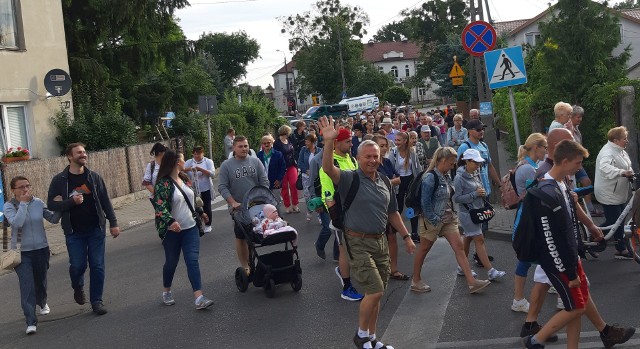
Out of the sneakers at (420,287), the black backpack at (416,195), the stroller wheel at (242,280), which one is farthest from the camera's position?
the stroller wheel at (242,280)

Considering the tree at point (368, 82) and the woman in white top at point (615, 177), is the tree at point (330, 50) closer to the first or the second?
the tree at point (368, 82)

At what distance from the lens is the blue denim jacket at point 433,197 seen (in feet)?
26.2

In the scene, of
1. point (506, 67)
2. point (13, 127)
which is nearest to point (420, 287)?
point (506, 67)

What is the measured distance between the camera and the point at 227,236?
13.2 metres

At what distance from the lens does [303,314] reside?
769 cm

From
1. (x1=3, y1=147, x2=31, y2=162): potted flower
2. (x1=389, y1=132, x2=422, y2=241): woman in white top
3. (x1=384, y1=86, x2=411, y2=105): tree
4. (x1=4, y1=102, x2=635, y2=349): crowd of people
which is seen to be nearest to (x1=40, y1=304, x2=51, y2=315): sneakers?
(x1=4, y1=102, x2=635, y2=349): crowd of people

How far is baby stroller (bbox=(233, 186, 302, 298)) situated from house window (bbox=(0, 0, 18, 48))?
11836 mm

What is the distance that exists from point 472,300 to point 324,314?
1542 millimetres

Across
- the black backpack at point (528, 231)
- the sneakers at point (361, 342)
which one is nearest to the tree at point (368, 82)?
the sneakers at point (361, 342)

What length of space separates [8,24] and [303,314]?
545 inches

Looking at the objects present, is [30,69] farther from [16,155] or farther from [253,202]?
[253,202]

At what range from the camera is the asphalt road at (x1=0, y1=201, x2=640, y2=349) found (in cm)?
679

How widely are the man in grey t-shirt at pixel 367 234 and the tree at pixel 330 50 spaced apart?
62.9 m

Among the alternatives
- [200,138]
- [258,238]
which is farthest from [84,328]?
[200,138]
